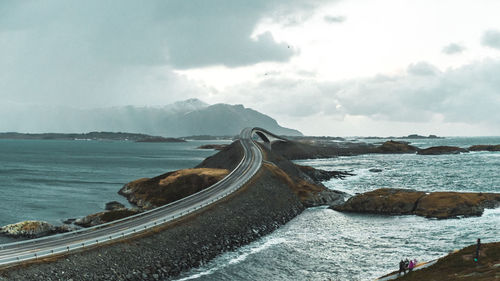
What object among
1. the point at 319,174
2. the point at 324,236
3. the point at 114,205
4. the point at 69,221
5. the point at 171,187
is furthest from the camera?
the point at 319,174

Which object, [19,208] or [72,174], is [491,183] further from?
[72,174]

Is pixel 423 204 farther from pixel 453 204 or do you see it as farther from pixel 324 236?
pixel 324 236

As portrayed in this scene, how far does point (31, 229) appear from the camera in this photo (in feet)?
217

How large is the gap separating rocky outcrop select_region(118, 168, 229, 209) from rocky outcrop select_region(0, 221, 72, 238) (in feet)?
76.0

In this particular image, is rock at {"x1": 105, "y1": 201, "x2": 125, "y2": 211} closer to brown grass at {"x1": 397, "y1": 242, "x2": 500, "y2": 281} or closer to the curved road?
the curved road

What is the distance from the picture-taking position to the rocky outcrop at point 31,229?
65.4 metres

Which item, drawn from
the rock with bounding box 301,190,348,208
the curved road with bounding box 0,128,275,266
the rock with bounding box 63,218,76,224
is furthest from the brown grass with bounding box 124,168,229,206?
the rock with bounding box 301,190,348,208

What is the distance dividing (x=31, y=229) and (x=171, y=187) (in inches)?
1356

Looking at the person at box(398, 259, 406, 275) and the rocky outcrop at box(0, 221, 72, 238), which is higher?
the person at box(398, 259, 406, 275)

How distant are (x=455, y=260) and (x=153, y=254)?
34961 millimetres

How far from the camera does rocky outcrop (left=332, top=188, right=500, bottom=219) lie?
76.9 m

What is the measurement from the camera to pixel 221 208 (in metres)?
68.1

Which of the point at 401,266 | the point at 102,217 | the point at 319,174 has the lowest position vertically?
the point at 102,217

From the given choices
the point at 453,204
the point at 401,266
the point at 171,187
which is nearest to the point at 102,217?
the point at 171,187
